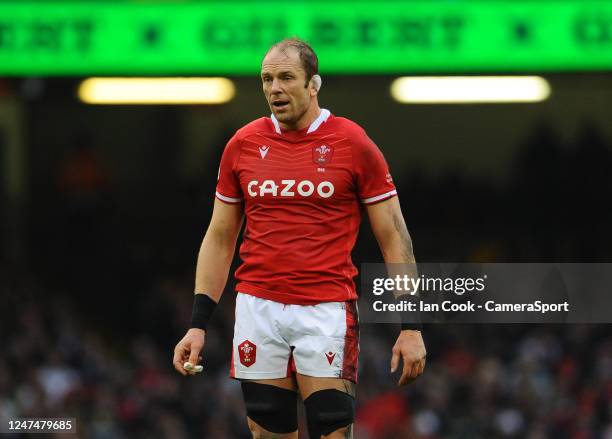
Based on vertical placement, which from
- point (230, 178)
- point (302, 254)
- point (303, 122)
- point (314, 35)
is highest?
point (314, 35)

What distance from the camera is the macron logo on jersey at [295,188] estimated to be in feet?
15.3

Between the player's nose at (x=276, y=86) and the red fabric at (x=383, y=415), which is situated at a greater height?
the player's nose at (x=276, y=86)

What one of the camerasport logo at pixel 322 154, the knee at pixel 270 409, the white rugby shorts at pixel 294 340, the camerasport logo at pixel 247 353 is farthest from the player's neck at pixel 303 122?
the knee at pixel 270 409

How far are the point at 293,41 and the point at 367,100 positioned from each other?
29.0ft

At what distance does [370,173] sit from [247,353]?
83 cm

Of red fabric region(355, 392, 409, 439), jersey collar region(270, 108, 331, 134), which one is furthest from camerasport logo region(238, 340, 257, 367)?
red fabric region(355, 392, 409, 439)

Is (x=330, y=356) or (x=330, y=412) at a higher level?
(x=330, y=356)

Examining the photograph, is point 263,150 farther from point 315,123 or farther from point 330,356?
point 330,356

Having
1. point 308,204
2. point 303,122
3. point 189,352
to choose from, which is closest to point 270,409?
point 189,352

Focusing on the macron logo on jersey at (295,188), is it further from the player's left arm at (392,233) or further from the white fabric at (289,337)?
the white fabric at (289,337)

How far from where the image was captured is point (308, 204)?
4688 mm

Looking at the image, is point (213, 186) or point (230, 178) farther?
point (213, 186)

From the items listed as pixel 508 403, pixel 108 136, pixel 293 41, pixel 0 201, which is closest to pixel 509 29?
pixel 508 403

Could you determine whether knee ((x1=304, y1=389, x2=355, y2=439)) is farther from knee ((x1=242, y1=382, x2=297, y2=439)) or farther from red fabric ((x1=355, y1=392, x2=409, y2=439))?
red fabric ((x1=355, y1=392, x2=409, y2=439))
